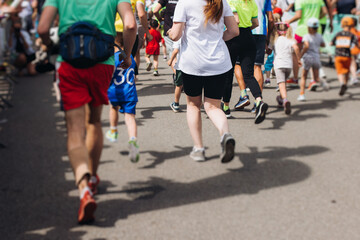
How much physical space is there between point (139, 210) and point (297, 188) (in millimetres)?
2111

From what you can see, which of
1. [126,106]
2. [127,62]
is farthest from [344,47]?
[127,62]

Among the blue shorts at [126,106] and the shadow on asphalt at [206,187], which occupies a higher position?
the blue shorts at [126,106]

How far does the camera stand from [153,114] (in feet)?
5.79

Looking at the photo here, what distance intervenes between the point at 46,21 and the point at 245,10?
2.05ft

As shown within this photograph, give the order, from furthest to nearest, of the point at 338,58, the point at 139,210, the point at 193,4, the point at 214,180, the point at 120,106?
the point at 338,58 → the point at 214,180 → the point at 139,210 → the point at 120,106 → the point at 193,4

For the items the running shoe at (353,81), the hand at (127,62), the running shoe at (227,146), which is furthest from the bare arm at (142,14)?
A: the running shoe at (353,81)

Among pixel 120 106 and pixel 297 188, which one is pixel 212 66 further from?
pixel 297 188

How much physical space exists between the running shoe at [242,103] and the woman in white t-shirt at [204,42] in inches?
6.1

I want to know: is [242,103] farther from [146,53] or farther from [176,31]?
[176,31]

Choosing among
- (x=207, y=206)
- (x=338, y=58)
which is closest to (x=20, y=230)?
(x=207, y=206)

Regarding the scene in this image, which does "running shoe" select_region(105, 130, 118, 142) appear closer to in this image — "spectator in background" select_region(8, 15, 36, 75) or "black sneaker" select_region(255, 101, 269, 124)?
"spectator in background" select_region(8, 15, 36, 75)

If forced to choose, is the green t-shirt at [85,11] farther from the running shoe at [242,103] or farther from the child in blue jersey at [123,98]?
the running shoe at [242,103]

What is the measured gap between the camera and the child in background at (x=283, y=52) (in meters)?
1.67

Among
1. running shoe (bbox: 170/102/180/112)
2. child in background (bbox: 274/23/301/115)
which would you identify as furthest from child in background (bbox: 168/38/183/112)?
child in background (bbox: 274/23/301/115)
